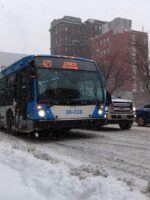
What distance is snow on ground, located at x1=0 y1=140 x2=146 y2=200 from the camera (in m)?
4.92

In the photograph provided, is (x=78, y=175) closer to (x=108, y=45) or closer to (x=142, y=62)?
(x=142, y=62)

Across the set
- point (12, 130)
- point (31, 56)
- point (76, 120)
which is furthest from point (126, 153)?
point (12, 130)

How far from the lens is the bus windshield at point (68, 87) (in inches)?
515

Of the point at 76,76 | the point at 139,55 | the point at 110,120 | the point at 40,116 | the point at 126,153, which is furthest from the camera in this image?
the point at 139,55

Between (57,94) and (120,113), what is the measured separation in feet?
18.3

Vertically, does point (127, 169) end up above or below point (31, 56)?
below

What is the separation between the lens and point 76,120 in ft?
44.5

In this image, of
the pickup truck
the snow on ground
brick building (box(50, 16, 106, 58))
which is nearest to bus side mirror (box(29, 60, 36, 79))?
the pickup truck

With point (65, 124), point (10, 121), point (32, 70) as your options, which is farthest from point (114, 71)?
point (32, 70)

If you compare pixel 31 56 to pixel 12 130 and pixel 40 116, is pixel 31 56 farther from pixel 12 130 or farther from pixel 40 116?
pixel 12 130

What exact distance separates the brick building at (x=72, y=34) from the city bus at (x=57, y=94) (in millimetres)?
99746

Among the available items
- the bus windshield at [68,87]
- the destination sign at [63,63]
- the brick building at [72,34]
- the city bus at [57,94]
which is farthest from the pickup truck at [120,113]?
the brick building at [72,34]

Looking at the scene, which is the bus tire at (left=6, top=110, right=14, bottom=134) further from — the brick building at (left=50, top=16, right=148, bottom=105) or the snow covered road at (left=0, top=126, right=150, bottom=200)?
the brick building at (left=50, top=16, right=148, bottom=105)

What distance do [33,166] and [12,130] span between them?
9.28 metres
